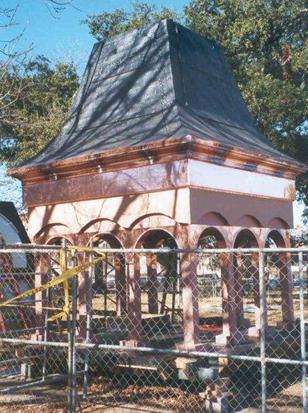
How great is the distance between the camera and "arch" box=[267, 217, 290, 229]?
12.0 m

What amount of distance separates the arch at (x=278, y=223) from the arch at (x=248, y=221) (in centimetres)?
46

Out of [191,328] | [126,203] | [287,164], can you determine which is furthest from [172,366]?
[287,164]

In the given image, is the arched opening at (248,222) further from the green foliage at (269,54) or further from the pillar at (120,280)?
the green foliage at (269,54)

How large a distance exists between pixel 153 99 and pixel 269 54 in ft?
38.5

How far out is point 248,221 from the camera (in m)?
11.2

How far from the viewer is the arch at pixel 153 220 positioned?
9828 mm

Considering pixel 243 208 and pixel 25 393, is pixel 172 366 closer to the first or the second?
pixel 25 393

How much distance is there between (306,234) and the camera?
90.6 feet

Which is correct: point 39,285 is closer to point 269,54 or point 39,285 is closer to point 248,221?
point 248,221

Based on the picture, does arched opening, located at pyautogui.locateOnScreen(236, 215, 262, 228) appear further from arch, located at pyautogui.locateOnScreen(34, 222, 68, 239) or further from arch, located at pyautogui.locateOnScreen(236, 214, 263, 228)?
arch, located at pyautogui.locateOnScreen(34, 222, 68, 239)

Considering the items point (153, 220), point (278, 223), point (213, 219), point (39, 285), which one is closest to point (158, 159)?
point (153, 220)

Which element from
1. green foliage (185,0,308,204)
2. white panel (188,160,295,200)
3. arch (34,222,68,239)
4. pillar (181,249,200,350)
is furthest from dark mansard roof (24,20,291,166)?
green foliage (185,0,308,204)

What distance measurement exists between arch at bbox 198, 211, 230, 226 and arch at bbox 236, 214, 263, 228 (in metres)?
0.46

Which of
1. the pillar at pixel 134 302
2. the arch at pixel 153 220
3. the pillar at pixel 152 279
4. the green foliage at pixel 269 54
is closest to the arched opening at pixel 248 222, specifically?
the arch at pixel 153 220
